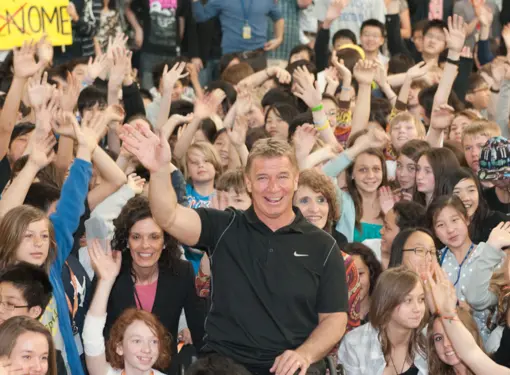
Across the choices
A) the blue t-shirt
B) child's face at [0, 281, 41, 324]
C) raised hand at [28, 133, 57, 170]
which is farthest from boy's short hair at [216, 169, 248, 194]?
the blue t-shirt

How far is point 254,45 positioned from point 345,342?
24.4 ft

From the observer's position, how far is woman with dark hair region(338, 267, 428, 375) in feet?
20.2

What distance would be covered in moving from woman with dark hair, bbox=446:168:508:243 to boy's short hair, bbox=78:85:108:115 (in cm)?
300

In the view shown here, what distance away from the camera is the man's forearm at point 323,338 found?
5.01m

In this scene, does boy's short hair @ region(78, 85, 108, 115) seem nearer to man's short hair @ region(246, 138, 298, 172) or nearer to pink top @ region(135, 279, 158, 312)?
pink top @ region(135, 279, 158, 312)

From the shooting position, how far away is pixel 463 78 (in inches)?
435

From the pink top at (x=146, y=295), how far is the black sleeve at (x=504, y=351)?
6.23 ft

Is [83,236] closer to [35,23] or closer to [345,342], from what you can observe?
[345,342]

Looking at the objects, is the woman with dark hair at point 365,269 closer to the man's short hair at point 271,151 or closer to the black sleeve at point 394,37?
the man's short hair at point 271,151

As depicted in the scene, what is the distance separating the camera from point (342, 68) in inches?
395

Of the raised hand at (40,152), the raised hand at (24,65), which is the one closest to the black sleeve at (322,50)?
the raised hand at (24,65)

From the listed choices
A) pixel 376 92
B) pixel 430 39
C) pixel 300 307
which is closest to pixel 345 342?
pixel 300 307

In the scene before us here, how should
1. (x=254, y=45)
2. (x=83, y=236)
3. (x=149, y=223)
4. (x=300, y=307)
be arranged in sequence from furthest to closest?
(x=254, y=45) < (x=83, y=236) < (x=149, y=223) < (x=300, y=307)

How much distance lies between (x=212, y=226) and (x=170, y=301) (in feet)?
4.61
